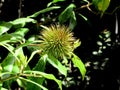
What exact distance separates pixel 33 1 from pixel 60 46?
1.53 meters

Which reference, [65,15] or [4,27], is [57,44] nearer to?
[4,27]

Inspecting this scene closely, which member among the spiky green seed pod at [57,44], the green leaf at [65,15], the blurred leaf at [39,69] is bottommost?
the blurred leaf at [39,69]

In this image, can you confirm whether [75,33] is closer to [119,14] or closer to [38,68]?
[119,14]

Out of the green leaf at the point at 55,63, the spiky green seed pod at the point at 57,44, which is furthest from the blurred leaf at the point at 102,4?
the green leaf at the point at 55,63

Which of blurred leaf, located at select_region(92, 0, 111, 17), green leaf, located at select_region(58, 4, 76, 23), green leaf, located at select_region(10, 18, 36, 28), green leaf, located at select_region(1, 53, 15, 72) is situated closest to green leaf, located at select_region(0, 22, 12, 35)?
green leaf, located at select_region(10, 18, 36, 28)

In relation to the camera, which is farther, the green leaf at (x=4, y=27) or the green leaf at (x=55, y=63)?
the green leaf at (x=4, y=27)

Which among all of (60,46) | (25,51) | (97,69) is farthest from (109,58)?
(60,46)

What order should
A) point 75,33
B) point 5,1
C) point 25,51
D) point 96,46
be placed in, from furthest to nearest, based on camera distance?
point 96,46
point 75,33
point 5,1
point 25,51

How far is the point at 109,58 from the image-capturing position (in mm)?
3574

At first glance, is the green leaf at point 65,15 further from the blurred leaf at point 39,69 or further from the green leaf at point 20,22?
the blurred leaf at point 39,69

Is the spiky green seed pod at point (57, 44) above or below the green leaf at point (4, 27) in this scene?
below

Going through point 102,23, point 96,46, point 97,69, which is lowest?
point 97,69

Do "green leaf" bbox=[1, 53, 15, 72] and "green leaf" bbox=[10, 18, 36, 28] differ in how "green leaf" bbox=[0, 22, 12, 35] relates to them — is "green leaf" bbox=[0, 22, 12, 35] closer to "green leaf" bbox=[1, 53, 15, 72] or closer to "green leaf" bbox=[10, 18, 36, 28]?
"green leaf" bbox=[10, 18, 36, 28]

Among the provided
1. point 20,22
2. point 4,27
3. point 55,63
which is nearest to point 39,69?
point 55,63
